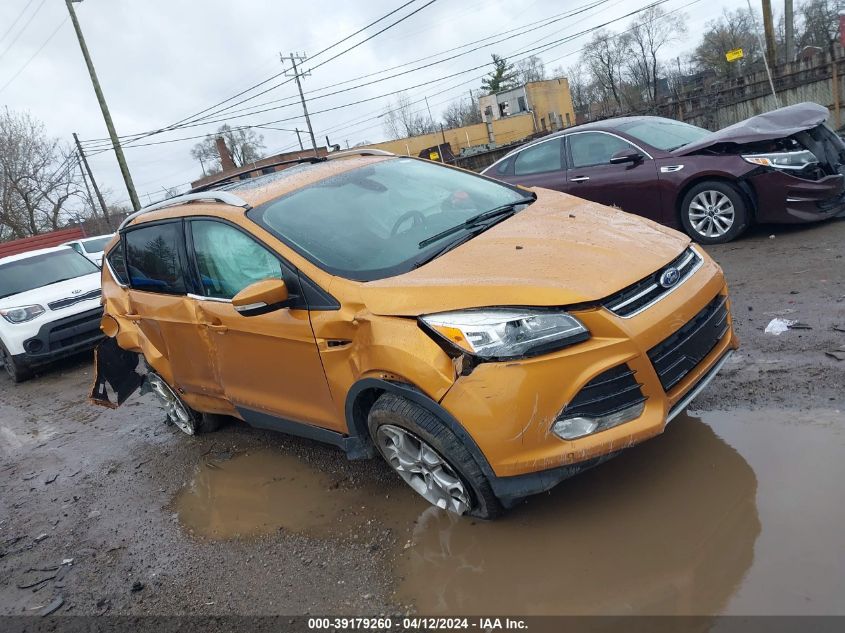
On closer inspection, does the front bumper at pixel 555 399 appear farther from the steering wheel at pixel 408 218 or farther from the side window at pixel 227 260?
the side window at pixel 227 260

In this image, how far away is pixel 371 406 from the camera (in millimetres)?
3051

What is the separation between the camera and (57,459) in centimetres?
540

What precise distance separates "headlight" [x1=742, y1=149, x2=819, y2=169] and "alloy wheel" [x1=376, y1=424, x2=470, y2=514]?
5.12 meters

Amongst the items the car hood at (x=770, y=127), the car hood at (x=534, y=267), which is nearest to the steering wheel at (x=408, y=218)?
the car hood at (x=534, y=267)

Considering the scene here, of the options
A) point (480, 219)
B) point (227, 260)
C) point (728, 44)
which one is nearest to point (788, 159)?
point (480, 219)

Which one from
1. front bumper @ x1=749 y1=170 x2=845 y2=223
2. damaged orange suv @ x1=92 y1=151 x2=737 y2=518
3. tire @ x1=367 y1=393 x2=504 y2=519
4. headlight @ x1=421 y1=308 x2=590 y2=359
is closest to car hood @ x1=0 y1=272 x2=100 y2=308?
damaged orange suv @ x1=92 y1=151 x2=737 y2=518

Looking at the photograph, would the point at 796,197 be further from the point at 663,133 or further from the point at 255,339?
the point at 255,339

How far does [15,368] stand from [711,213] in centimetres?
900

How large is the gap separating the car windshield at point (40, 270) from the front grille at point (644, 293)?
8907mm

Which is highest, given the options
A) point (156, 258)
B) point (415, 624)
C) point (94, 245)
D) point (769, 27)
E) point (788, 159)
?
point (769, 27)

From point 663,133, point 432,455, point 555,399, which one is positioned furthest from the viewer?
point 663,133

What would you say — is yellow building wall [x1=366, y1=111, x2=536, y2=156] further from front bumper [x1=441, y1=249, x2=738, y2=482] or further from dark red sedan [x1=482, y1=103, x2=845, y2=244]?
front bumper [x1=441, y1=249, x2=738, y2=482]

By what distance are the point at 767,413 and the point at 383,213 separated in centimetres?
235

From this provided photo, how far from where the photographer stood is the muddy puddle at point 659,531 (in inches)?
90.0
